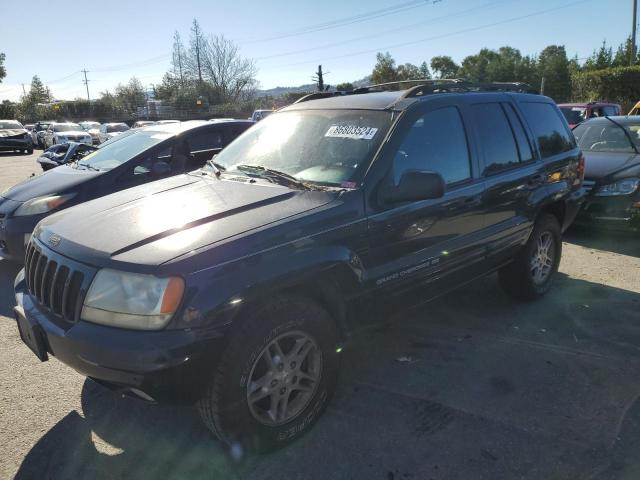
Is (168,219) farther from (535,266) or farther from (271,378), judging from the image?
(535,266)

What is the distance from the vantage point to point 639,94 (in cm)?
2758

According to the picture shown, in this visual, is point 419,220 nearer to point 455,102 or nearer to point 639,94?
point 455,102

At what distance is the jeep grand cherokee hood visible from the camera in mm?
2441

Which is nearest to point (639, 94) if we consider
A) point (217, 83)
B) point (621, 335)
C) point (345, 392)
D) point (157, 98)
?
point (621, 335)

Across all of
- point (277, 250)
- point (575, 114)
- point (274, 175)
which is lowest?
point (277, 250)

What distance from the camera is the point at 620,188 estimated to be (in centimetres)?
666

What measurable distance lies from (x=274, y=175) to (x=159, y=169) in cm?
309

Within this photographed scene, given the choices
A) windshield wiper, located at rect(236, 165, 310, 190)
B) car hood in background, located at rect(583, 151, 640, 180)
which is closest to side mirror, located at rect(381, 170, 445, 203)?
windshield wiper, located at rect(236, 165, 310, 190)

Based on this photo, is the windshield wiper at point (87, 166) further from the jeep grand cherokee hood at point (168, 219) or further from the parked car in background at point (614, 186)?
the parked car in background at point (614, 186)

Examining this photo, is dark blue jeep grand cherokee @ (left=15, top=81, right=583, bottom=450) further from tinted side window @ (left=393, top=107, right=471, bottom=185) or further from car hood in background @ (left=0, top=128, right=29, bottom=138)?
car hood in background @ (left=0, top=128, right=29, bottom=138)

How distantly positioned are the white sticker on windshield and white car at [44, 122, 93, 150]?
742 inches

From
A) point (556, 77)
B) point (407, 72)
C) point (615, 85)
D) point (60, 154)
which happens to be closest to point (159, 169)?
point (60, 154)

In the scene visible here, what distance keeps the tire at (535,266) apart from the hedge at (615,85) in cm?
2812

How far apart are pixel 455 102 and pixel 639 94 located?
98.8ft
